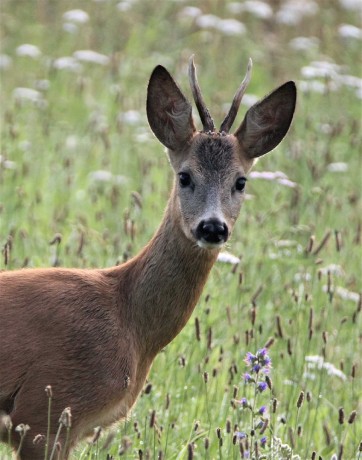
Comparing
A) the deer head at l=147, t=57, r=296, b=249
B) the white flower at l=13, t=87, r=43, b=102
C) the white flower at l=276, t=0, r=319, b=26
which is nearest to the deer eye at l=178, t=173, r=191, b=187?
the deer head at l=147, t=57, r=296, b=249

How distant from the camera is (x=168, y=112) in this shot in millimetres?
5621

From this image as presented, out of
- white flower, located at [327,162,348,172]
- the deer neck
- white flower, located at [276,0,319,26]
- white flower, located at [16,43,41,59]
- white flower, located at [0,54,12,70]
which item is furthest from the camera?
white flower, located at [276,0,319,26]

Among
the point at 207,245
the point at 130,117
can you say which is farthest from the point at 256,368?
the point at 130,117

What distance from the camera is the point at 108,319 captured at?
16.9ft

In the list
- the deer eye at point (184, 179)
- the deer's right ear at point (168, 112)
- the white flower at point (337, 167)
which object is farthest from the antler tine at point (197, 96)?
the white flower at point (337, 167)

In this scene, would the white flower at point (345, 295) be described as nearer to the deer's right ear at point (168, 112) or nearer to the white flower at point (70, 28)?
the deer's right ear at point (168, 112)

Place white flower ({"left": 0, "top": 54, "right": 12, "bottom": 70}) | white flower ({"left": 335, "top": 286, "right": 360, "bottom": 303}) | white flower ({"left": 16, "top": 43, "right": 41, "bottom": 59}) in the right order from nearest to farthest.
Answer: white flower ({"left": 335, "top": 286, "right": 360, "bottom": 303})
white flower ({"left": 16, "top": 43, "right": 41, "bottom": 59})
white flower ({"left": 0, "top": 54, "right": 12, "bottom": 70})

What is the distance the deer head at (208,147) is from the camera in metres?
5.18

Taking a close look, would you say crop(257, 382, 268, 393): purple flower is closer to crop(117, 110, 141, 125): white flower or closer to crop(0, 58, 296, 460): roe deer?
crop(0, 58, 296, 460): roe deer

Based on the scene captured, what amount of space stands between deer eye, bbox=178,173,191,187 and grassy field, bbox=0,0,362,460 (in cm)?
62

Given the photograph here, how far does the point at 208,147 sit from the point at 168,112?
12.6 inches

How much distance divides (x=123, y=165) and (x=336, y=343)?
3.28 m

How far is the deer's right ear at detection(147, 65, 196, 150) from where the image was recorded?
5.55m

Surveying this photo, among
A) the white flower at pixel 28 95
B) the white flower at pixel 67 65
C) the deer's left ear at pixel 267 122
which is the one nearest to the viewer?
the deer's left ear at pixel 267 122
